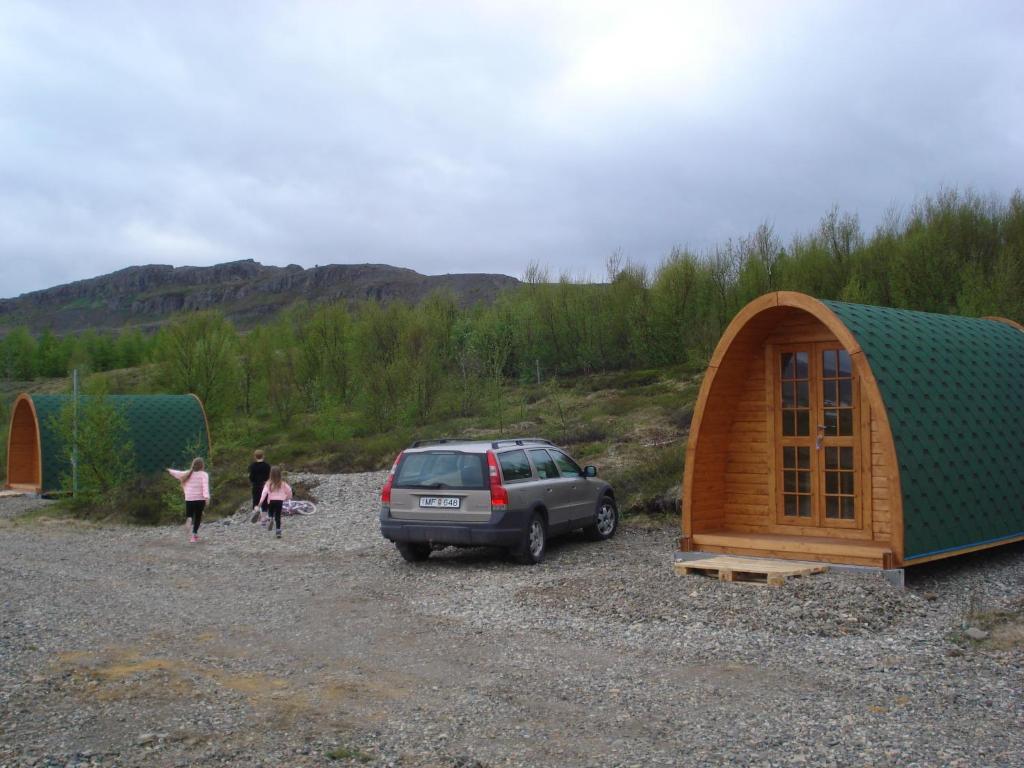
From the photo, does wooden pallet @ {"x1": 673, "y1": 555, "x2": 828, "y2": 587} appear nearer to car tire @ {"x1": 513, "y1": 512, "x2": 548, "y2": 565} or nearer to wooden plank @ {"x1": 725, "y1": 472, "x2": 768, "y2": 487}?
wooden plank @ {"x1": 725, "y1": 472, "x2": 768, "y2": 487}

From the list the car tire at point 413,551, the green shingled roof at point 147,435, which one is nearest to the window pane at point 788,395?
the car tire at point 413,551

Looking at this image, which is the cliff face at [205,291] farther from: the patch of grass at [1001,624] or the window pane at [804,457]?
the patch of grass at [1001,624]

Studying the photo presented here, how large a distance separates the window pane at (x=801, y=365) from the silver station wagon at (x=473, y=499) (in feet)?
12.2

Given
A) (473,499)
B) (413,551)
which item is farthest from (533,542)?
(413,551)

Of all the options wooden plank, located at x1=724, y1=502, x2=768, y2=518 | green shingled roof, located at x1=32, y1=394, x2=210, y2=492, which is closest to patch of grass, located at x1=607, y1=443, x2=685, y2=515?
wooden plank, located at x1=724, y1=502, x2=768, y2=518

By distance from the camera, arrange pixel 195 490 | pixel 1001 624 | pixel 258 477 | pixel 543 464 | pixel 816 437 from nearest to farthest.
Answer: pixel 1001 624
pixel 816 437
pixel 543 464
pixel 195 490
pixel 258 477

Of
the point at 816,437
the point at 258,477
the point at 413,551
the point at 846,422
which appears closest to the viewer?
the point at 846,422

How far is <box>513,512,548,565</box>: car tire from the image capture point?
11703 mm

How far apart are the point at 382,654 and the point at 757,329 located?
655cm

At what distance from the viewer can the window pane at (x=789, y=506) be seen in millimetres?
11438

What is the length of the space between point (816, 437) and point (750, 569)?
234cm

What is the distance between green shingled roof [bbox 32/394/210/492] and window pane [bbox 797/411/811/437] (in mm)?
18420

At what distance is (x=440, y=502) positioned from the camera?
11.7 m

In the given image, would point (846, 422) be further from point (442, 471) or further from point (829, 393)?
point (442, 471)
